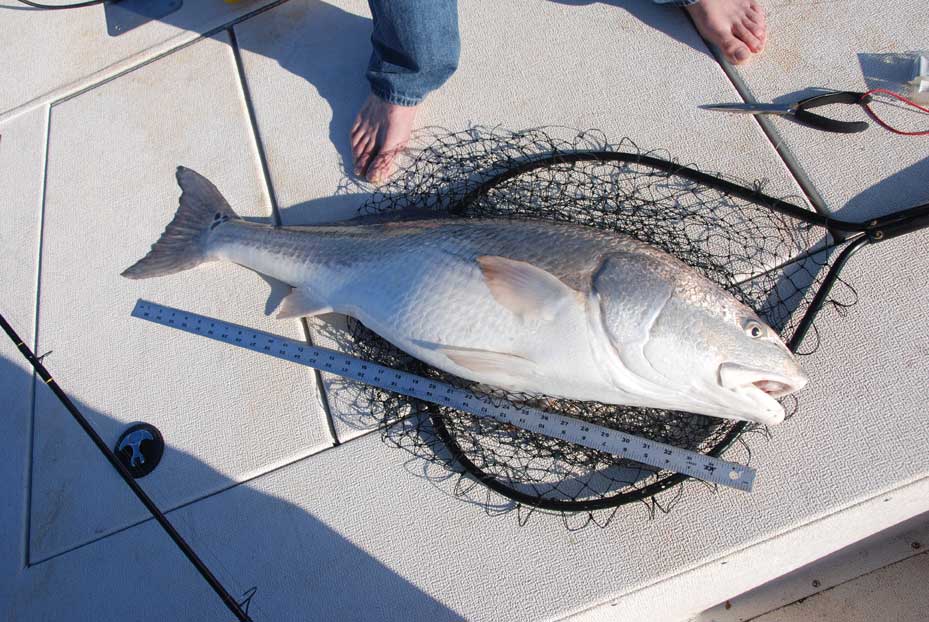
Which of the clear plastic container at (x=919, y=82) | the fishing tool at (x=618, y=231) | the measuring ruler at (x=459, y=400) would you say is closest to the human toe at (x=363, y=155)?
the fishing tool at (x=618, y=231)

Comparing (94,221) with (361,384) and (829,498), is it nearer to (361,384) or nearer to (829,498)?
(361,384)

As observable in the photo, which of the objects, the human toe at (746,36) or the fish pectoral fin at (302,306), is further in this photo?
the human toe at (746,36)

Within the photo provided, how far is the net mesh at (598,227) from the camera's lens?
1.76 metres

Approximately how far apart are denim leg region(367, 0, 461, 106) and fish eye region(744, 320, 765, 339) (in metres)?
1.49

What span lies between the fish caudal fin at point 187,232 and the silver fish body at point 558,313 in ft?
1.78

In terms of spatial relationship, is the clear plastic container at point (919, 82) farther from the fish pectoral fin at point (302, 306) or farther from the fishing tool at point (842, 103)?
the fish pectoral fin at point (302, 306)

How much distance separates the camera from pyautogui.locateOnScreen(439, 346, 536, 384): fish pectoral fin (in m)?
1.55

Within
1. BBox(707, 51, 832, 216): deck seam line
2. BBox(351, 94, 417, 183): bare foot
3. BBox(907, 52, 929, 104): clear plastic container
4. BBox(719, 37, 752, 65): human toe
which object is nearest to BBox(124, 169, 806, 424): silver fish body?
BBox(351, 94, 417, 183): bare foot

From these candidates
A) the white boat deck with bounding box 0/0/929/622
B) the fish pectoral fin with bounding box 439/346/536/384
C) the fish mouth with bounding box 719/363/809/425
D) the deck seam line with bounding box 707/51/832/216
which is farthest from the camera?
the deck seam line with bounding box 707/51/832/216

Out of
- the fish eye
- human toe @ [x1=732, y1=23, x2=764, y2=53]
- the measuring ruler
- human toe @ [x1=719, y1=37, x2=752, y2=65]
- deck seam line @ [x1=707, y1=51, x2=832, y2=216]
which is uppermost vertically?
human toe @ [x1=732, y1=23, x2=764, y2=53]

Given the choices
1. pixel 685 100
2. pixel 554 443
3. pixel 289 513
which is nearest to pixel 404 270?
pixel 554 443

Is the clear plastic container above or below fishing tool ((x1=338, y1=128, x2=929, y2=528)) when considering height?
above

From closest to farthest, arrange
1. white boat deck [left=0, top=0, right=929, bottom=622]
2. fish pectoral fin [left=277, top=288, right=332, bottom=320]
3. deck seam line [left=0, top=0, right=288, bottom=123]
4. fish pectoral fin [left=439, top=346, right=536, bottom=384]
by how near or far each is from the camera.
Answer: fish pectoral fin [left=439, top=346, right=536, bottom=384] → white boat deck [left=0, top=0, right=929, bottom=622] → fish pectoral fin [left=277, top=288, right=332, bottom=320] → deck seam line [left=0, top=0, right=288, bottom=123]

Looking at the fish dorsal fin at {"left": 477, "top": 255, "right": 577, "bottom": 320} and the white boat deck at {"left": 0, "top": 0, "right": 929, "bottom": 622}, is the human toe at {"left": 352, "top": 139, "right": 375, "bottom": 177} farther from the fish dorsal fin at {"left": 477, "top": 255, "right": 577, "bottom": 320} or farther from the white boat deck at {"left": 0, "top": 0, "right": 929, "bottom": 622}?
the fish dorsal fin at {"left": 477, "top": 255, "right": 577, "bottom": 320}
